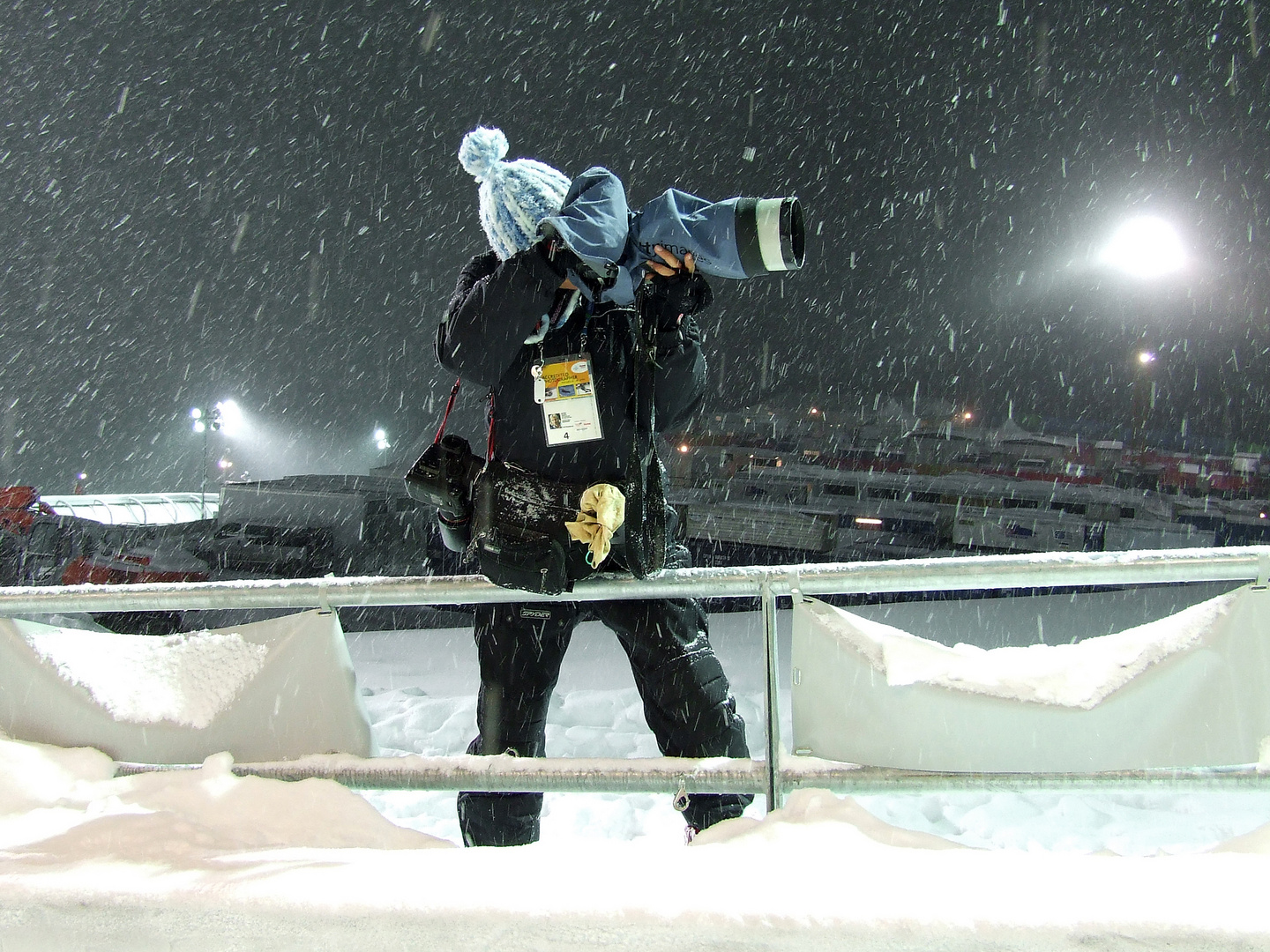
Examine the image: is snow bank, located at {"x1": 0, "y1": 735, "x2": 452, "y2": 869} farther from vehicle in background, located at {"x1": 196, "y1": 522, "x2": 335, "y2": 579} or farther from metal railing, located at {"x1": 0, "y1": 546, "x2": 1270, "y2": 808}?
vehicle in background, located at {"x1": 196, "y1": 522, "x2": 335, "y2": 579}

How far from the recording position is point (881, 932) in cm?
112

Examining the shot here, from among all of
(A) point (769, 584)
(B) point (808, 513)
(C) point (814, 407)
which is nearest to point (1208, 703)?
(A) point (769, 584)

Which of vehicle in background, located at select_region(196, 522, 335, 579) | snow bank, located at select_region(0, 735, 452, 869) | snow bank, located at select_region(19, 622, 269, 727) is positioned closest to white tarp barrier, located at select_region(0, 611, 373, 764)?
snow bank, located at select_region(19, 622, 269, 727)

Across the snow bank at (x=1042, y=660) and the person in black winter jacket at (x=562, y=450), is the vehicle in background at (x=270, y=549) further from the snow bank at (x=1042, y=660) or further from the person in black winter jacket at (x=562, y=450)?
the snow bank at (x=1042, y=660)

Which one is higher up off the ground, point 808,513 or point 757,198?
point 757,198

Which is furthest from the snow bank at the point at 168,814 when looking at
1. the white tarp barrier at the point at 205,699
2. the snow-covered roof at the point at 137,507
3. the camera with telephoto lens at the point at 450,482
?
the snow-covered roof at the point at 137,507

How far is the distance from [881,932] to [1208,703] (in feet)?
3.42

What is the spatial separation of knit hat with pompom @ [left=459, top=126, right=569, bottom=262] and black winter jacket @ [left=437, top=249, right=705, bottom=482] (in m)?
0.08

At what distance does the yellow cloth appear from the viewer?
1885mm

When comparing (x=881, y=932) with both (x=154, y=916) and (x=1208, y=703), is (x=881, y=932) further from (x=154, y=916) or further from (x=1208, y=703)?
(x=154, y=916)

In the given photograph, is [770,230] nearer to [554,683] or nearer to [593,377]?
[593,377]

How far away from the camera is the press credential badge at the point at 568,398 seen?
2.04m

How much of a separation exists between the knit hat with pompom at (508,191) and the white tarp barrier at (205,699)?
3.67 ft

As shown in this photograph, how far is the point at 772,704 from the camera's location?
5.76 ft
